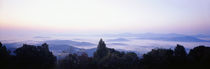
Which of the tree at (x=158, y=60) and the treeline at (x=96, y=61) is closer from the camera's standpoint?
the treeline at (x=96, y=61)

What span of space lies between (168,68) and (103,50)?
21.1 ft

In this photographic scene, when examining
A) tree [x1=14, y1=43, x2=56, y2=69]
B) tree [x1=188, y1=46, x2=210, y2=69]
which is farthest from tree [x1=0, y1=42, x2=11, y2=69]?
tree [x1=188, y1=46, x2=210, y2=69]

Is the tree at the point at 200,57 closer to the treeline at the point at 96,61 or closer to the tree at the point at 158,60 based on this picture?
the treeline at the point at 96,61

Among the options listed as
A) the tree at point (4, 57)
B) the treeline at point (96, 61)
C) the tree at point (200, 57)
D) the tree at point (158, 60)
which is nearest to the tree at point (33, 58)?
the treeline at point (96, 61)

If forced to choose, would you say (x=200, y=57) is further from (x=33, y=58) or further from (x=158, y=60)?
(x=33, y=58)

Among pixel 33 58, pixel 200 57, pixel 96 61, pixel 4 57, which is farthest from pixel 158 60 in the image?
pixel 4 57

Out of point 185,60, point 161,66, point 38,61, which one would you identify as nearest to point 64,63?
point 38,61

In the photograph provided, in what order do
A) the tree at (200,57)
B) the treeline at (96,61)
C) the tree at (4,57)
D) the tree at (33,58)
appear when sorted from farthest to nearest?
the tree at (33,58) < the treeline at (96,61) < the tree at (200,57) < the tree at (4,57)

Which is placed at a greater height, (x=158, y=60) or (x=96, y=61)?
(x=158, y=60)

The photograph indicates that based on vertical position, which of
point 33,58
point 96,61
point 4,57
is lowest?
point 96,61

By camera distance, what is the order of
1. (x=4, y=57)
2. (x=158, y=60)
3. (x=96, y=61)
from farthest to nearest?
(x=96, y=61)
(x=158, y=60)
(x=4, y=57)

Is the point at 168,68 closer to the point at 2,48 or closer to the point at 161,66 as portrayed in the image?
the point at 161,66

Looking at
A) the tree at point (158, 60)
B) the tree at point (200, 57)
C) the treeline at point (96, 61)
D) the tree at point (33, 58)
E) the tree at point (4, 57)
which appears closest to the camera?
the tree at point (4, 57)

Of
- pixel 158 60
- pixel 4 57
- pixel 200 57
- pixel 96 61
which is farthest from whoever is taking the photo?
pixel 200 57
